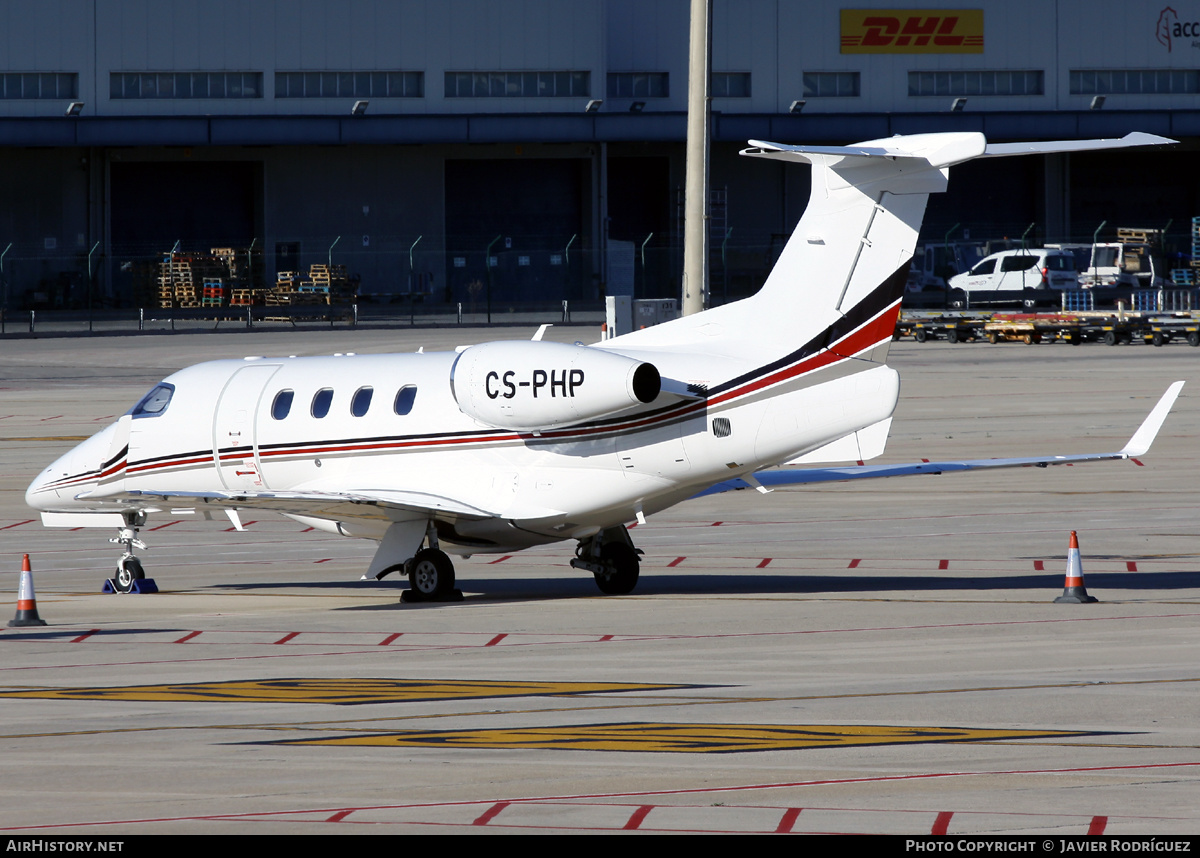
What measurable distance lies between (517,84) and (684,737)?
224 ft

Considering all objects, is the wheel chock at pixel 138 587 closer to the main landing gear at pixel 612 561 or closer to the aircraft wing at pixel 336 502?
the aircraft wing at pixel 336 502

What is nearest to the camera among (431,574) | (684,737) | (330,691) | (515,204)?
(684,737)

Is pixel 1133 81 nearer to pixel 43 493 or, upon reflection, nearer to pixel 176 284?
pixel 176 284

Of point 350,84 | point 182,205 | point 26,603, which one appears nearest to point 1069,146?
point 26,603

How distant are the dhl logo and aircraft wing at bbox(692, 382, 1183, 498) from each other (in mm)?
63233

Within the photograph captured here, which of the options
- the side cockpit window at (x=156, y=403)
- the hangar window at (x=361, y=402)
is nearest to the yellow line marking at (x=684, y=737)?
the hangar window at (x=361, y=402)

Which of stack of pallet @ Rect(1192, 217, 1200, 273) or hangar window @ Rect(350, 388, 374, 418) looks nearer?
hangar window @ Rect(350, 388, 374, 418)

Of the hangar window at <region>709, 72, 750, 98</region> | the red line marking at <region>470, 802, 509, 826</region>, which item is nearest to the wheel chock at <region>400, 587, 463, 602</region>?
the red line marking at <region>470, 802, 509, 826</region>

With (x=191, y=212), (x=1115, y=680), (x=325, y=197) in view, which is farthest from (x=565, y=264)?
(x=1115, y=680)

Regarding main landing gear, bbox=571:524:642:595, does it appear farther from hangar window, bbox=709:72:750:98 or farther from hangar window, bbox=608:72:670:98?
hangar window, bbox=608:72:670:98

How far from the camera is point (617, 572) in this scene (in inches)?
781

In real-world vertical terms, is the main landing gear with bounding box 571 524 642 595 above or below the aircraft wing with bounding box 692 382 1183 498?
below

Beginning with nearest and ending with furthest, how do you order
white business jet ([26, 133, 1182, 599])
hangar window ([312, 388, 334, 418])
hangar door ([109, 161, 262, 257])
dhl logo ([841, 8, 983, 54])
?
white business jet ([26, 133, 1182, 599])
hangar window ([312, 388, 334, 418])
hangar door ([109, 161, 262, 257])
dhl logo ([841, 8, 983, 54])

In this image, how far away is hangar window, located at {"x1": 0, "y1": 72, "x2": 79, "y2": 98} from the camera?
72.9m
